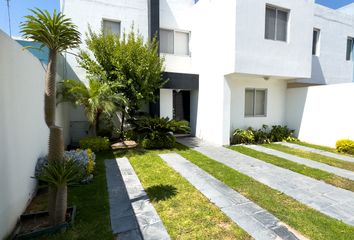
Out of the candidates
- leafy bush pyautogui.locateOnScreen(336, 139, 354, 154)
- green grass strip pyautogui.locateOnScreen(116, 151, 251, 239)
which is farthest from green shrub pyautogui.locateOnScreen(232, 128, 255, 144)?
green grass strip pyautogui.locateOnScreen(116, 151, 251, 239)

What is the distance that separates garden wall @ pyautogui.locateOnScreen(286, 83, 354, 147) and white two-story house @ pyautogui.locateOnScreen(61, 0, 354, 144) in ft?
2.07

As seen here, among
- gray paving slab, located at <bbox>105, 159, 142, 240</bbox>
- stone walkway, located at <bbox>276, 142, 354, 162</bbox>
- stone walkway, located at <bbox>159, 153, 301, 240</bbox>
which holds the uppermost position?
stone walkway, located at <bbox>276, 142, 354, 162</bbox>

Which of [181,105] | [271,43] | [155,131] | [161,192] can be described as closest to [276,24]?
[271,43]

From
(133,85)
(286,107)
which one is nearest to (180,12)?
(133,85)

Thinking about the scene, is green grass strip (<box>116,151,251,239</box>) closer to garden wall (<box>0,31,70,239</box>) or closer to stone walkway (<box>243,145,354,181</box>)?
garden wall (<box>0,31,70,239</box>)

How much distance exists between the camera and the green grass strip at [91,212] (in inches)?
117

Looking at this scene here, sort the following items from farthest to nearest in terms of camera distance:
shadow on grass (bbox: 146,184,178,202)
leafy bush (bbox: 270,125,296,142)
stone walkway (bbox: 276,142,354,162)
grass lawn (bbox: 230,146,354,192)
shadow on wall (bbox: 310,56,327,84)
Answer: shadow on wall (bbox: 310,56,327,84), leafy bush (bbox: 270,125,296,142), stone walkway (bbox: 276,142,354,162), grass lawn (bbox: 230,146,354,192), shadow on grass (bbox: 146,184,178,202)

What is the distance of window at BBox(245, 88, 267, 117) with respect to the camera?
1005 cm

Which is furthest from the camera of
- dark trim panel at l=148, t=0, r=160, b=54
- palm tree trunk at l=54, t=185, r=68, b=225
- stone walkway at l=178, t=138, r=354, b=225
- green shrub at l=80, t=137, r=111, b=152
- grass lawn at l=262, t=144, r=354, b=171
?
dark trim panel at l=148, t=0, r=160, b=54

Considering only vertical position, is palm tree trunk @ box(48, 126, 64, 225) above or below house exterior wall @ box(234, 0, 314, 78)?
below

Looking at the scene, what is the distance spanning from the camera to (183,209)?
3.73m

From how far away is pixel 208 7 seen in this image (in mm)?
9656

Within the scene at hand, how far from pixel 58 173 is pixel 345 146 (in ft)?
31.7

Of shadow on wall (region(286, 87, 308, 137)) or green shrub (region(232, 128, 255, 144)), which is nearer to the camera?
green shrub (region(232, 128, 255, 144))
